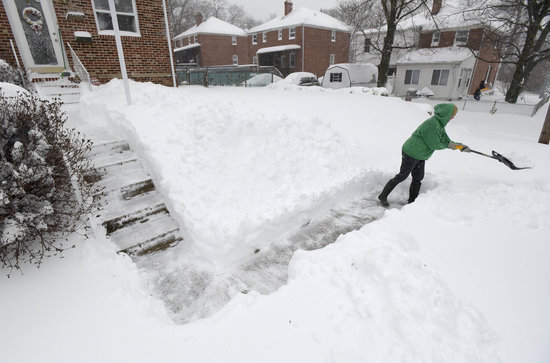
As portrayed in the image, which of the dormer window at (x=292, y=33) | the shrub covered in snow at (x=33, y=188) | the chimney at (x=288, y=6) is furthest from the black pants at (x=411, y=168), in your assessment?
the chimney at (x=288, y=6)

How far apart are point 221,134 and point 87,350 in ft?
11.9

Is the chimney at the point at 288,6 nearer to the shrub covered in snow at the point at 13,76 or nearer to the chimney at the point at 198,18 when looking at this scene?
the chimney at the point at 198,18

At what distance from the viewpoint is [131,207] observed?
3947 mm

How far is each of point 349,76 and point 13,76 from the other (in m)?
22.3

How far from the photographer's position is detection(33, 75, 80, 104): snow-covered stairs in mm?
6617

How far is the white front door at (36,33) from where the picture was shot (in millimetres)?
7117

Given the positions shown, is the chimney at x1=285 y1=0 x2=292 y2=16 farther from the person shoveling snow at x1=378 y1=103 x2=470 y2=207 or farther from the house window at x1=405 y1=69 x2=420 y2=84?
the person shoveling snow at x1=378 y1=103 x2=470 y2=207

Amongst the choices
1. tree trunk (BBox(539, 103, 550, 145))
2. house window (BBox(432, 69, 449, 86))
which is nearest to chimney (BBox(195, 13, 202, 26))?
house window (BBox(432, 69, 449, 86))

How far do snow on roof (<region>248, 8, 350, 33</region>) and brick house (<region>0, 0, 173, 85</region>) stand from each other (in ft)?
79.0

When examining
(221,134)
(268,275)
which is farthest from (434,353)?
(221,134)

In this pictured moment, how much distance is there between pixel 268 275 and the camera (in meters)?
3.40

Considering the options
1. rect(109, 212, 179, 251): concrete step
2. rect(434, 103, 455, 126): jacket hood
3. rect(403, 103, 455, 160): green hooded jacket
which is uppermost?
rect(434, 103, 455, 126): jacket hood

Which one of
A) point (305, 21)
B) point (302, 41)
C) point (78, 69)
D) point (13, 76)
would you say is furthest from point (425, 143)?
point (305, 21)

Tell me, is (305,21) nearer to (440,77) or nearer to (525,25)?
(440,77)
